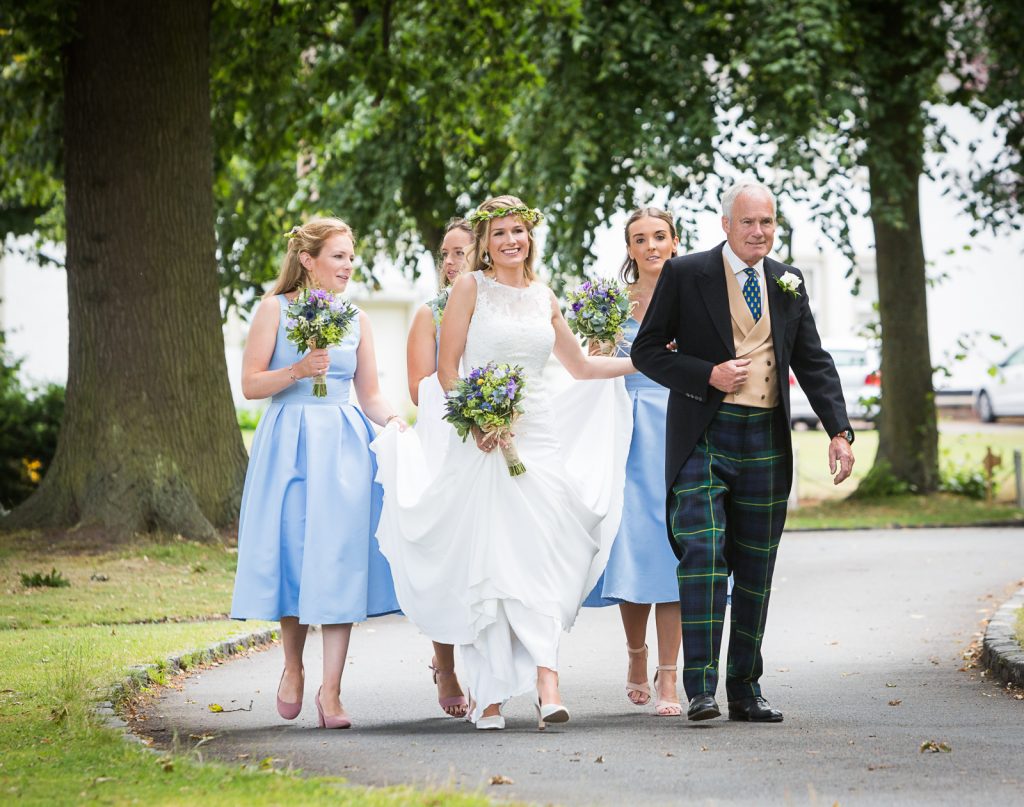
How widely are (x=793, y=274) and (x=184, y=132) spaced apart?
343 inches

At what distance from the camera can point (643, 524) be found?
7.82 meters

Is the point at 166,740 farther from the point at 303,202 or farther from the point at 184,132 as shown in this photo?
the point at 303,202

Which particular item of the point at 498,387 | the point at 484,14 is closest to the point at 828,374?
the point at 498,387

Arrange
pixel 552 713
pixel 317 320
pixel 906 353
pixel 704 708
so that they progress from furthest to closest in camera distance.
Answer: pixel 906 353, pixel 317 320, pixel 704 708, pixel 552 713

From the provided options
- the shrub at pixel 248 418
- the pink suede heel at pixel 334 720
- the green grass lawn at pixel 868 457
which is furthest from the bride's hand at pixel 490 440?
the shrub at pixel 248 418

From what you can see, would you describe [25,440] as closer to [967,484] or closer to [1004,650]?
[967,484]

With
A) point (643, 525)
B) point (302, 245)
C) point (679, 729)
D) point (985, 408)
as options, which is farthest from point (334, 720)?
point (985, 408)

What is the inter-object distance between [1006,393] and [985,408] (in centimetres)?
113

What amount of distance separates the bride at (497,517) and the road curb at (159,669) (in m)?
1.38

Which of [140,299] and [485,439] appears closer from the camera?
[485,439]

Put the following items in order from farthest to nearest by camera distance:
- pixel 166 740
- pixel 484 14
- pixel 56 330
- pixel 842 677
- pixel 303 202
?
pixel 56 330, pixel 303 202, pixel 484 14, pixel 842 677, pixel 166 740

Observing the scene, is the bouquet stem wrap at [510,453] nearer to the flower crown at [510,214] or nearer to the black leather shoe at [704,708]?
the flower crown at [510,214]

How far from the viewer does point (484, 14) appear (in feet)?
63.6

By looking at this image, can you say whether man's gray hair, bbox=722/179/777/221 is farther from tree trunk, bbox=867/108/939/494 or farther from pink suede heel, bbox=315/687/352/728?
tree trunk, bbox=867/108/939/494
